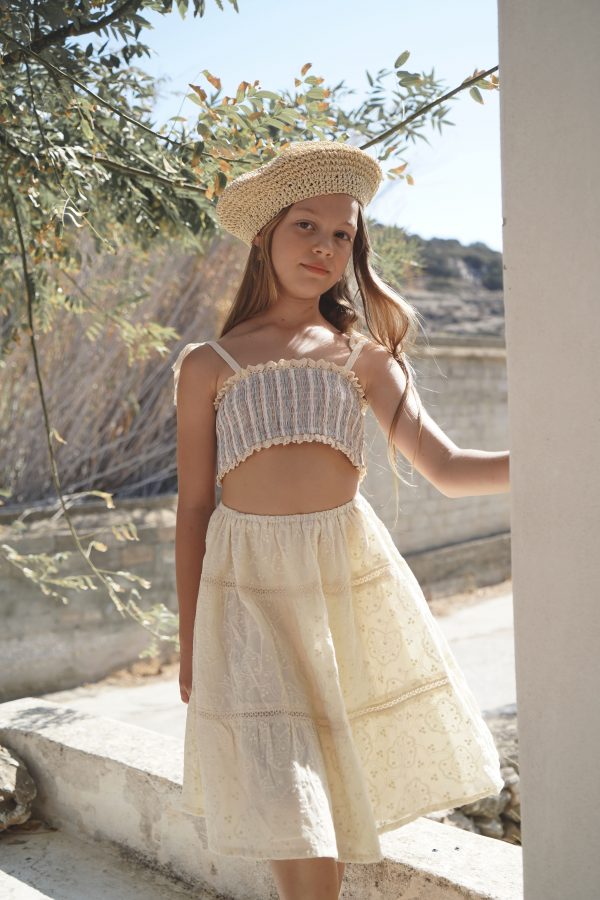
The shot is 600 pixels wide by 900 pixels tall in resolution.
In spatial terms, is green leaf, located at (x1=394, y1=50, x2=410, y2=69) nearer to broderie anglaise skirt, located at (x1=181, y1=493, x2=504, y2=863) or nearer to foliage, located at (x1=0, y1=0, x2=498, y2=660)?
foliage, located at (x1=0, y1=0, x2=498, y2=660)

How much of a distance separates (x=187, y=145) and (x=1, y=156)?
24.4 inches

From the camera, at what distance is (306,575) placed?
1.90m

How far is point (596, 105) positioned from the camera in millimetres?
1238

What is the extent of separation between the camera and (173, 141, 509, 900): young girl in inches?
70.9

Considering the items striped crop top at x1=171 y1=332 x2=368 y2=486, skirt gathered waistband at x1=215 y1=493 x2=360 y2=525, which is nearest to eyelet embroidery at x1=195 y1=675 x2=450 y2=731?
skirt gathered waistband at x1=215 y1=493 x2=360 y2=525

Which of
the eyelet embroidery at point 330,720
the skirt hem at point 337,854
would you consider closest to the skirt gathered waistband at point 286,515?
the eyelet embroidery at point 330,720

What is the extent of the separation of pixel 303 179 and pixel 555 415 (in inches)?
37.9

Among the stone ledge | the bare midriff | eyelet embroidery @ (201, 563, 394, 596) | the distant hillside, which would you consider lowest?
the stone ledge

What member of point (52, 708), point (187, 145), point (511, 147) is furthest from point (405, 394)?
point (52, 708)

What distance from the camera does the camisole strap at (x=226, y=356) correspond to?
6.72ft

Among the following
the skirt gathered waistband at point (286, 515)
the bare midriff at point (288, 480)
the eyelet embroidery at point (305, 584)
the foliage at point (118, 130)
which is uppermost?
the foliage at point (118, 130)

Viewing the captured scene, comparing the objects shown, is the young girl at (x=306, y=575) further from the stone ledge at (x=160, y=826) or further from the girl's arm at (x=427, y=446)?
the stone ledge at (x=160, y=826)

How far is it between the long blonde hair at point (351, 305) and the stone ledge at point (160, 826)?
876 mm

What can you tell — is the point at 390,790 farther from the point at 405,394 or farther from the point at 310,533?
the point at 405,394
